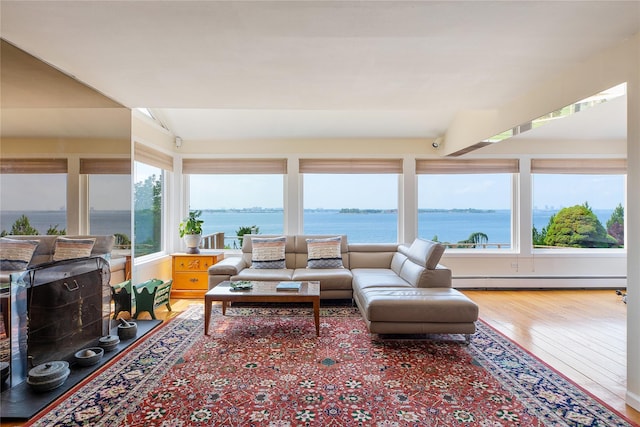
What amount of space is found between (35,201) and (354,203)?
13.6 ft

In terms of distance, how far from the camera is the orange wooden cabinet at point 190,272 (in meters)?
4.78

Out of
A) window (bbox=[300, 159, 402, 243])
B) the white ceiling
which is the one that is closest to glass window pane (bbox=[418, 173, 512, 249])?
window (bbox=[300, 159, 402, 243])

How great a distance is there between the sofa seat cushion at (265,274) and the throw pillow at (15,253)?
6.84 ft

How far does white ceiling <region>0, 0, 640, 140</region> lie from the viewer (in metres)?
1.86

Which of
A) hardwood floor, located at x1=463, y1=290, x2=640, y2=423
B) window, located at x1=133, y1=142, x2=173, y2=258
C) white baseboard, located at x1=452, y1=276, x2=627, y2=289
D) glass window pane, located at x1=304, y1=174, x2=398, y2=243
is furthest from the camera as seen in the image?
glass window pane, located at x1=304, y1=174, x2=398, y2=243

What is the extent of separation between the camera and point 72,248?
2.72 metres

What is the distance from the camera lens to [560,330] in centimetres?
342

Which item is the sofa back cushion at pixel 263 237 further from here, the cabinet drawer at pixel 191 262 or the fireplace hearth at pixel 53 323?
the fireplace hearth at pixel 53 323

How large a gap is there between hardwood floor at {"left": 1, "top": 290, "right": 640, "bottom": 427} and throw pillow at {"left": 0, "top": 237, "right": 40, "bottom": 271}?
924 mm

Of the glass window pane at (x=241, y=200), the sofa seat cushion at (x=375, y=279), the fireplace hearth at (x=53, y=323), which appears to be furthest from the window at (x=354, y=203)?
the fireplace hearth at (x=53, y=323)

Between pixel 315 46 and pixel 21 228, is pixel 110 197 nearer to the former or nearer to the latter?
pixel 21 228

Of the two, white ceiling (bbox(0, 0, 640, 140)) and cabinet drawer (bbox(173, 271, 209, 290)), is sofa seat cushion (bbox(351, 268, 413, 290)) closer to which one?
white ceiling (bbox(0, 0, 640, 140))

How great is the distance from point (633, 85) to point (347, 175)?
3.70 meters

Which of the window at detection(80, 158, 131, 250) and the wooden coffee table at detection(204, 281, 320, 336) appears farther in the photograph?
the wooden coffee table at detection(204, 281, 320, 336)
